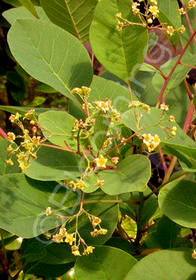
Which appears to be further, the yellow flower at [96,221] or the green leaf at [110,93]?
the green leaf at [110,93]

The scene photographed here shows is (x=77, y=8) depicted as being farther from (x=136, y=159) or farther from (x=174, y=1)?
(x=136, y=159)

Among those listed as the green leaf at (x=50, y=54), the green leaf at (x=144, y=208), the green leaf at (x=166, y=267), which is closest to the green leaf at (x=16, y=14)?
the green leaf at (x=50, y=54)

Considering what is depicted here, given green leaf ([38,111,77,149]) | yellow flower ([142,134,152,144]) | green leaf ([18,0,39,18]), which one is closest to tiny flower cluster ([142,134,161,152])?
yellow flower ([142,134,152,144])

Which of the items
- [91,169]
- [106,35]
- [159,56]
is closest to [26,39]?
[106,35]

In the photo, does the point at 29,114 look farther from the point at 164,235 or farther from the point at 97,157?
the point at 164,235

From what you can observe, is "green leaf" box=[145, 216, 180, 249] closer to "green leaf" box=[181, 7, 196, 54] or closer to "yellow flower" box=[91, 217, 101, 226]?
"yellow flower" box=[91, 217, 101, 226]

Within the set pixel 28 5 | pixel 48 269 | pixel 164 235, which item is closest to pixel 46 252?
pixel 48 269

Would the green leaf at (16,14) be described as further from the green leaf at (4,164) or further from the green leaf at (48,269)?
the green leaf at (48,269)
